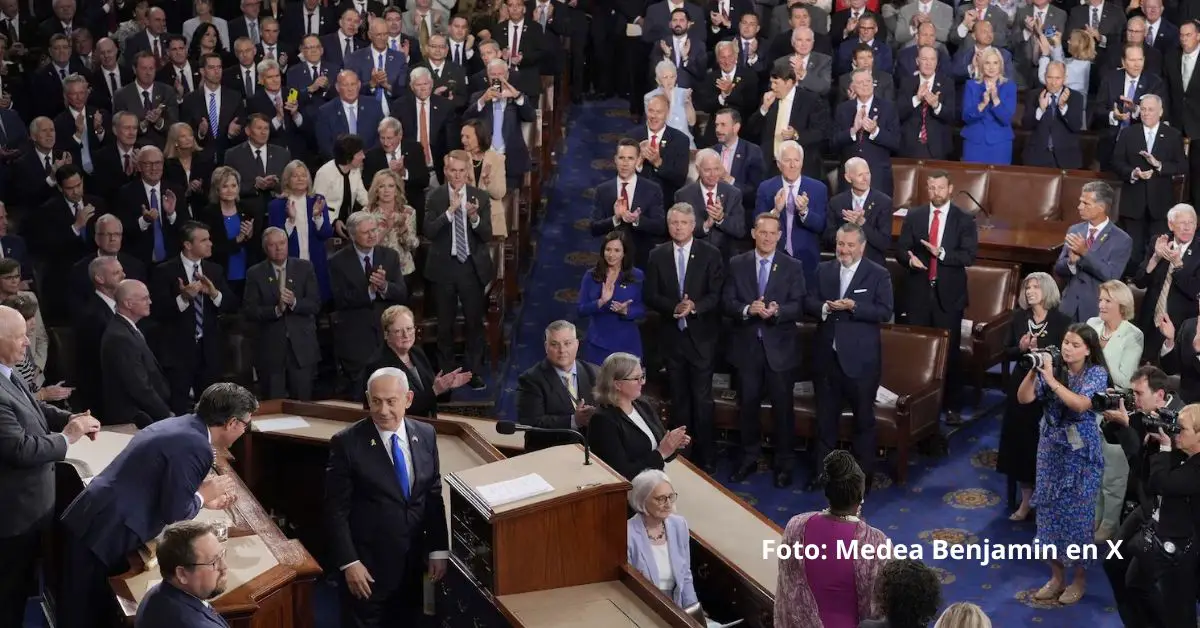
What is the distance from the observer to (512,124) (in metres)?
10.2

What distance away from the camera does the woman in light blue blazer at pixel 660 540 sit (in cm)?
553

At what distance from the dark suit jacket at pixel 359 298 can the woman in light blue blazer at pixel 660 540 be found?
3.39m

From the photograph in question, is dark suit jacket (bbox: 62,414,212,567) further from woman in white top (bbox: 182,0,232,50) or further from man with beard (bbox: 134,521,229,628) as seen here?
woman in white top (bbox: 182,0,232,50)

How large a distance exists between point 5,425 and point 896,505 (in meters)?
4.55

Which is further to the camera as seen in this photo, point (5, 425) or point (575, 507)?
point (5, 425)

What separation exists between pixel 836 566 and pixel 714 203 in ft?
14.4

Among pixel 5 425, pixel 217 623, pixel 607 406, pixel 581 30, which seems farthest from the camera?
pixel 581 30

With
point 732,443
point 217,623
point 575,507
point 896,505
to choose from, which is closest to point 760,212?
point 732,443

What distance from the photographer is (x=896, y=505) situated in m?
8.25

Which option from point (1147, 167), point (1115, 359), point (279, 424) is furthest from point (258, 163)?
point (1147, 167)

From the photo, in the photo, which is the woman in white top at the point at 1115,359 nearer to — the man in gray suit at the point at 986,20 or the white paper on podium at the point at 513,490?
the white paper on podium at the point at 513,490

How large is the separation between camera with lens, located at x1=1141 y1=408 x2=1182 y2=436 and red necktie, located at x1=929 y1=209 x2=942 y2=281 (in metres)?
2.96

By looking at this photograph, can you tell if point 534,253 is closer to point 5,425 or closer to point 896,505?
point 896,505

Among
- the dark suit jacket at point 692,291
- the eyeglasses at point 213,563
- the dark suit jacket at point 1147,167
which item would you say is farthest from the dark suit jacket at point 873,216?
the eyeglasses at point 213,563
